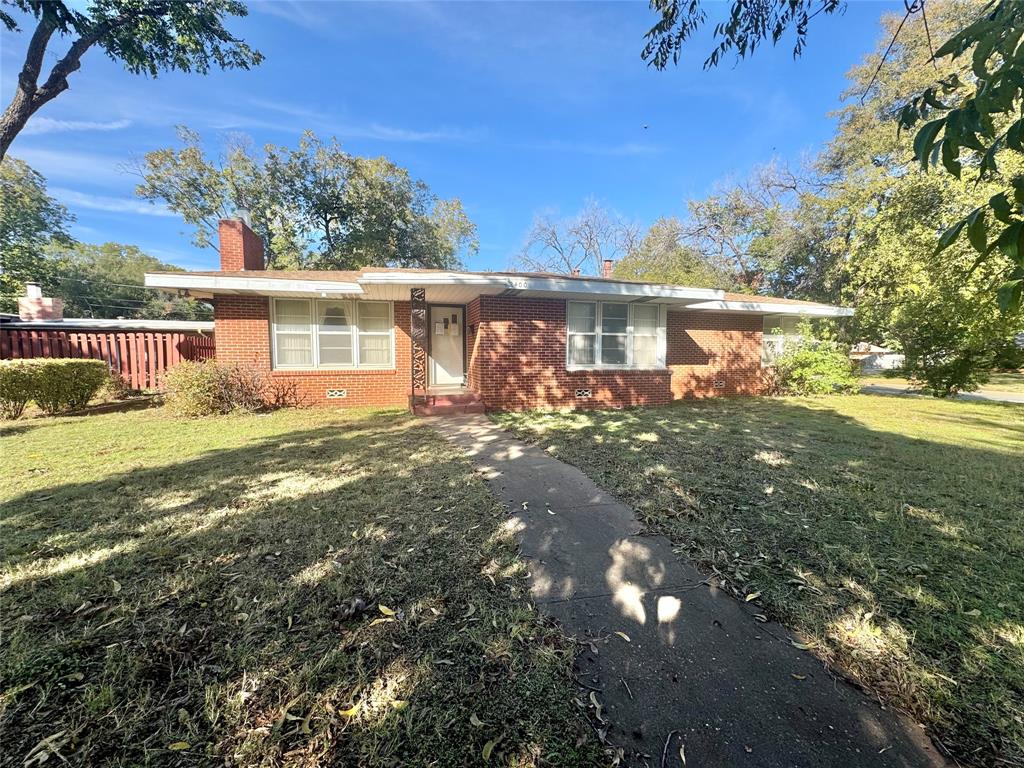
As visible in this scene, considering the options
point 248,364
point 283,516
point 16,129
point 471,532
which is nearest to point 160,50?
point 16,129

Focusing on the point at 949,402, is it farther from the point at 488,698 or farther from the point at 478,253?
the point at 478,253

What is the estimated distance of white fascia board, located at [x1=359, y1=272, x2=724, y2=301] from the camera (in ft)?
25.3

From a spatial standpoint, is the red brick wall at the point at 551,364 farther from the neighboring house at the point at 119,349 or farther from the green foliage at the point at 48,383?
the neighboring house at the point at 119,349

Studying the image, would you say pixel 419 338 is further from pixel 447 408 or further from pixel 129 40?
pixel 129 40

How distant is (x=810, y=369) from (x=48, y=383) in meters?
18.2

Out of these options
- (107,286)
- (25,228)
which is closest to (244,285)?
(25,228)

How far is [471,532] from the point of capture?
3.29 meters

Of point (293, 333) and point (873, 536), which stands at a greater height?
point (293, 333)

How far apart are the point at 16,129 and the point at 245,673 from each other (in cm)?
1290

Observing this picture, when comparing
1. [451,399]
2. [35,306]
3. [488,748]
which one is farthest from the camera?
[35,306]

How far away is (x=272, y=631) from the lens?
2135mm

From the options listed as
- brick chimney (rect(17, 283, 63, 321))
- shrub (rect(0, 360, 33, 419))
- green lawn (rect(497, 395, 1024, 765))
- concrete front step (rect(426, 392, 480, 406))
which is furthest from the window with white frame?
brick chimney (rect(17, 283, 63, 321))

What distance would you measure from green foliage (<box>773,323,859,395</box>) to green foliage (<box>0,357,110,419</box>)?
17.2 metres

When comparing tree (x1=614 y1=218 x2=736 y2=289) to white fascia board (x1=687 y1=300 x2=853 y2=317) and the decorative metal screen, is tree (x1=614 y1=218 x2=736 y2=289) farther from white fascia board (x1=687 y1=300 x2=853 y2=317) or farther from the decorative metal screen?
the decorative metal screen
